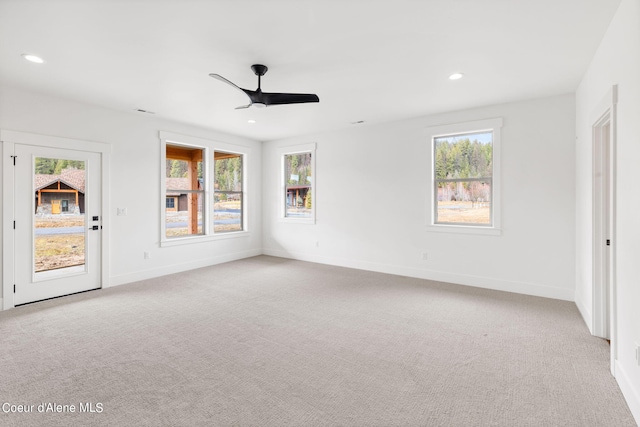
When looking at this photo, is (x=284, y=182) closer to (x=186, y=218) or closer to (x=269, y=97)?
(x=186, y=218)

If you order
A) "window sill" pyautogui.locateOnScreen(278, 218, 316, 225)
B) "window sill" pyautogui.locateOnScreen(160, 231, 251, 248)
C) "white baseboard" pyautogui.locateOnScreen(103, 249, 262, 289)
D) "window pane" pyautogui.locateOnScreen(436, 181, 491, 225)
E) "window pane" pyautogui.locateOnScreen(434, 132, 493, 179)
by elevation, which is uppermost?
"window pane" pyautogui.locateOnScreen(434, 132, 493, 179)

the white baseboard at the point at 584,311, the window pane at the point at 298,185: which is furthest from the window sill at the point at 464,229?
the window pane at the point at 298,185

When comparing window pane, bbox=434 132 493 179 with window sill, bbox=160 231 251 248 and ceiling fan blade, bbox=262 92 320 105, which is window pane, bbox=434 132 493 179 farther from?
window sill, bbox=160 231 251 248

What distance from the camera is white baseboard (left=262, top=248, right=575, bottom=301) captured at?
423cm

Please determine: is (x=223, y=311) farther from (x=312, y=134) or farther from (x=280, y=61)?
(x=312, y=134)

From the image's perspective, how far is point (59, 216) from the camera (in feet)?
14.1

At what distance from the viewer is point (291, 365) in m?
2.53

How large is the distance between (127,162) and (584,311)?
6440 millimetres

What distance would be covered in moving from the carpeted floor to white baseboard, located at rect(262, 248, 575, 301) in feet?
0.68

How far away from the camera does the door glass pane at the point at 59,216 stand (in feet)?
13.5

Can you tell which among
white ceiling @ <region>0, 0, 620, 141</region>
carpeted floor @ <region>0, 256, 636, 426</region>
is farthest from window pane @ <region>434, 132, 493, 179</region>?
carpeted floor @ <region>0, 256, 636, 426</region>

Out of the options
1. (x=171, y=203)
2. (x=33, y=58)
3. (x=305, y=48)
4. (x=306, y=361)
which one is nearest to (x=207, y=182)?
(x=171, y=203)

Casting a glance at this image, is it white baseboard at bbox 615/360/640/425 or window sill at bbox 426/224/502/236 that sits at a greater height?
window sill at bbox 426/224/502/236

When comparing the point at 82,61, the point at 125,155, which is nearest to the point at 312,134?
the point at 125,155
